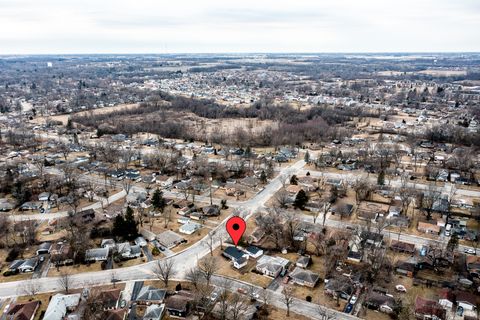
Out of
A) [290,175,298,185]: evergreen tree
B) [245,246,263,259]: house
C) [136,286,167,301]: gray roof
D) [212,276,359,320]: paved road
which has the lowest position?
[212,276,359,320]: paved road

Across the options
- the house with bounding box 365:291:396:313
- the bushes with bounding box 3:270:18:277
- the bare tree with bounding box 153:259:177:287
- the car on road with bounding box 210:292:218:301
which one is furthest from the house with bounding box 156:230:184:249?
the house with bounding box 365:291:396:313

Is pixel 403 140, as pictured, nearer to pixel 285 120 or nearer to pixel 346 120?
pixel 346 120

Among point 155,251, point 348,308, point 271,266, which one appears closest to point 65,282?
point 155,251

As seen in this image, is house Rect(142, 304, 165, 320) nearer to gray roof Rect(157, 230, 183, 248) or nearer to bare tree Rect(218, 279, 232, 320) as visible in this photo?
bare tree Rect(218, 279, 232, 320)

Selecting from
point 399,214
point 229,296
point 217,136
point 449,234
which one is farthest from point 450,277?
point 217,136

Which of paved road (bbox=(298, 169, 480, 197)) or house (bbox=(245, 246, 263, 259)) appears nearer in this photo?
house (bbox=(245, 246, 263, 259))

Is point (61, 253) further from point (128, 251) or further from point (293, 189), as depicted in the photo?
point (293, 189)

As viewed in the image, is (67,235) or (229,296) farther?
(67,235)
